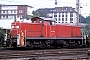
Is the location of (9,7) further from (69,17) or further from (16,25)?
(16,25)

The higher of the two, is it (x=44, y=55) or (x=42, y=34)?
(x=42, y=34)

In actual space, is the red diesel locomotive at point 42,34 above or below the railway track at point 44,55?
above

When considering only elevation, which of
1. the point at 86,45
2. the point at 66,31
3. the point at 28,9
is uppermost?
the point at 28,9

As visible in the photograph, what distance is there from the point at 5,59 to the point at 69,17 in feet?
326

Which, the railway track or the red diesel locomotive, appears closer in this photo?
the railway track

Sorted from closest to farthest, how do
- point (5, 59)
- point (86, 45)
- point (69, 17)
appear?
1. point (5, 59)
2. point (86, 45)
3. point (69, 17)

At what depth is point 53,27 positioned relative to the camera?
21.6m

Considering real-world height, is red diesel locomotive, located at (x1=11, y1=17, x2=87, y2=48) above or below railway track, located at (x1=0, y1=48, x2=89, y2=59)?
above

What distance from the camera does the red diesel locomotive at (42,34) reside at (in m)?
19.9

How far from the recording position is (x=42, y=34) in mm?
20953

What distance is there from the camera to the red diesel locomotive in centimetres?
1986

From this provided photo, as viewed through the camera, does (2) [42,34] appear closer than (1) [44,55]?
No

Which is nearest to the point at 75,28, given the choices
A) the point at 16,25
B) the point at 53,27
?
the point at 53,27

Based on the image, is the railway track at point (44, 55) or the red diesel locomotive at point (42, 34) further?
the red diesel locomotive at point (42, 34)
